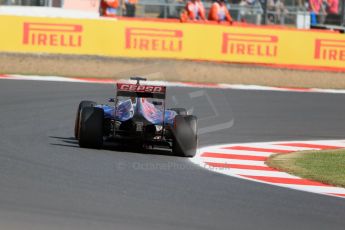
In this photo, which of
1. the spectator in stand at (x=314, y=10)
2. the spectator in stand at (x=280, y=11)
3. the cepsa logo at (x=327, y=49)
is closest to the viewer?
the cepsa logo at (x=327, y=49)

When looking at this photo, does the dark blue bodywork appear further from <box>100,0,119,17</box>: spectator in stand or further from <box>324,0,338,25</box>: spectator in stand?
<box>324,0,338,25</box>: spectator in stand

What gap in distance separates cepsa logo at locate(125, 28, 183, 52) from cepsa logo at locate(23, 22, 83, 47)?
3.88 ft

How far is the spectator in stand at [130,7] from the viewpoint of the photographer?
2414 centimetres

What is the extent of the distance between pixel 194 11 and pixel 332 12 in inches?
160

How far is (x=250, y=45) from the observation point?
23.6 meters

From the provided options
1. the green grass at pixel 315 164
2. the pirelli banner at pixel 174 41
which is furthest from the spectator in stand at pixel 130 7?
the green grass at pixel 315 164

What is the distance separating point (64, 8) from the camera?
2438 centimetres

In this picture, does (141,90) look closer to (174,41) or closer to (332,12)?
(174,41)

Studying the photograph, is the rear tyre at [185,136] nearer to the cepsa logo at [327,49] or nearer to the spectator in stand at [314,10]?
the cepsa logo at [327,49]

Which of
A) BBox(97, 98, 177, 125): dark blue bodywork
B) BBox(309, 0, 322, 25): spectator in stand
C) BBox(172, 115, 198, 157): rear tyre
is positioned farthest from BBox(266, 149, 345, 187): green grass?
BBox(309, 0, 322, 25): spectator in stand

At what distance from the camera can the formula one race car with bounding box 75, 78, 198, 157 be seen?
1226cm

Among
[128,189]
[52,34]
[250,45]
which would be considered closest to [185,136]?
[128,189]

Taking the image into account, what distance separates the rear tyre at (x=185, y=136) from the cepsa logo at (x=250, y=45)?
1122 centimetres

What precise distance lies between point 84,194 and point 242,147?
5241 millimetres
